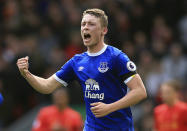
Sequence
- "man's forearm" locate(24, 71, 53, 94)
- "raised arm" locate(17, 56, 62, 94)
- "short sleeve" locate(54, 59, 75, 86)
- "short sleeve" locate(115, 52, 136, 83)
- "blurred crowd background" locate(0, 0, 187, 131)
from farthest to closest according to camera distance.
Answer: "blurred crowd background" locate(0, 0, 187, 131)
"short sleeve" locate(54, 59, 75, 86)
"man's forearm" locate(24, 71, 53, 94)
"raised arm" locate(17, 56, 62, 94)
"short sleeve" locate(115, 52, 136, 83)

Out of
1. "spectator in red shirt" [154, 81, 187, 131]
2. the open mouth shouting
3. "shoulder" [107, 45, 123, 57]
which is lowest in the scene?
"spectator in red shirt" [154, 81, 187, 131]

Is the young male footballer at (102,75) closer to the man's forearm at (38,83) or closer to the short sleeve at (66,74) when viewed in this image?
the man's forearm at (38,83)

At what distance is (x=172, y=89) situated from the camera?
8516 mm

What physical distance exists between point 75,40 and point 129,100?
6.99 meters

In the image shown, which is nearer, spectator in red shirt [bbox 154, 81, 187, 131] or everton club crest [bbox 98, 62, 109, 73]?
everton club crest [bbox 98, 62, 109, 73]

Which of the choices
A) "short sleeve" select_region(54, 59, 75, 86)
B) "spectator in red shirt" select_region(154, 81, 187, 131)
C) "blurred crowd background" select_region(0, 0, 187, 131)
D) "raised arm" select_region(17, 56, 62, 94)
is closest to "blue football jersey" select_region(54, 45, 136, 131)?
"short sleeve" select_region(54, 59, 75, 86)

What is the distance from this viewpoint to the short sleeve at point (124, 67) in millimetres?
5531

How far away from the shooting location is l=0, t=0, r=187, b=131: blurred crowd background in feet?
37.1

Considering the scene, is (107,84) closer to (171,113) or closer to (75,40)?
(171,113)

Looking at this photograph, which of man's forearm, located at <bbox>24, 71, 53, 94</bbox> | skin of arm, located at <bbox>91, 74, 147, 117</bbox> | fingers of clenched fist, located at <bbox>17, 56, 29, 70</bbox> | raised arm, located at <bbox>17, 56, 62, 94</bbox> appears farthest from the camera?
man's forearm, located at <bbox>24, 71, 53, 94</bbox>

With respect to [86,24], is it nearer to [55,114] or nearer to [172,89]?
[172,89]

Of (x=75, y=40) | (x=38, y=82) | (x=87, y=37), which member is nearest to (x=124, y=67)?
(x=87, y=37)

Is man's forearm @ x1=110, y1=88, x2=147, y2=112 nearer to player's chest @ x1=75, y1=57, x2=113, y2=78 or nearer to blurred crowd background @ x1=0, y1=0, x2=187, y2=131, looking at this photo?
player's chest @ x1=75, y1=57, x2=113, y2=78

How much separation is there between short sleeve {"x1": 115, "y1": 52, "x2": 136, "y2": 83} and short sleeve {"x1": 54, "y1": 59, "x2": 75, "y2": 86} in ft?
2.46
